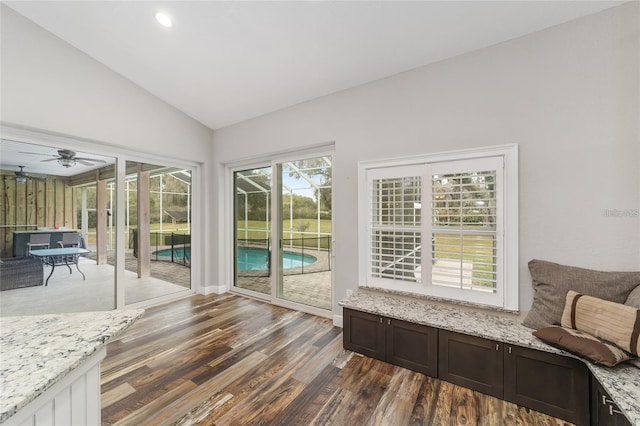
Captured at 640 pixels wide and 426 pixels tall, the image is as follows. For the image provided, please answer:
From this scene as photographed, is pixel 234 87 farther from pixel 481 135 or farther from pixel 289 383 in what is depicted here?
pixel 289 383

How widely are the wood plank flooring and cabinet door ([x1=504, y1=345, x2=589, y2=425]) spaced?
87 mm

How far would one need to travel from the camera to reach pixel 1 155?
271cm

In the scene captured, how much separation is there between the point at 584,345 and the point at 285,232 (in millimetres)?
3271

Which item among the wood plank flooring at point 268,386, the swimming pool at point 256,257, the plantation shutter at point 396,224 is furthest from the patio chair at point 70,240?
the plantation shutter at point 396,224

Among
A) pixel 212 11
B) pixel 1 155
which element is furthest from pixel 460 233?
pixel 1 155

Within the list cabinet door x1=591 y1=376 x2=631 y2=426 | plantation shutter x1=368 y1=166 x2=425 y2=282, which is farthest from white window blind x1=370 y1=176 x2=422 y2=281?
cabinet door x1=591 y1=376 x2=631 y2=426

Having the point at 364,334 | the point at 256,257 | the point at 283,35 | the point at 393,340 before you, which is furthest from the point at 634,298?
the point at 256,257

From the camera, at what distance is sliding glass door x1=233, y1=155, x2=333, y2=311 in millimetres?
3746

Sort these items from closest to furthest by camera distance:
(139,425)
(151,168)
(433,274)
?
(139,425), (433,274), (151,168)

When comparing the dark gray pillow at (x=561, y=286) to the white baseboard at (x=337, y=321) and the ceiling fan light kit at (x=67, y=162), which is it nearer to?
the white baseboard at (x=337, y=321)

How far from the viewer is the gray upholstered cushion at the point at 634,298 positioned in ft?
5.60

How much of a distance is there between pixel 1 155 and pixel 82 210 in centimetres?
89

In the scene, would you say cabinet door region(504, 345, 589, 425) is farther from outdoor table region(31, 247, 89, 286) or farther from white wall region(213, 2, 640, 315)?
outdoor table region(31, 247, 89, 286)

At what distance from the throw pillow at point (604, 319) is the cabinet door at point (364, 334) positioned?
1375 millimetres
